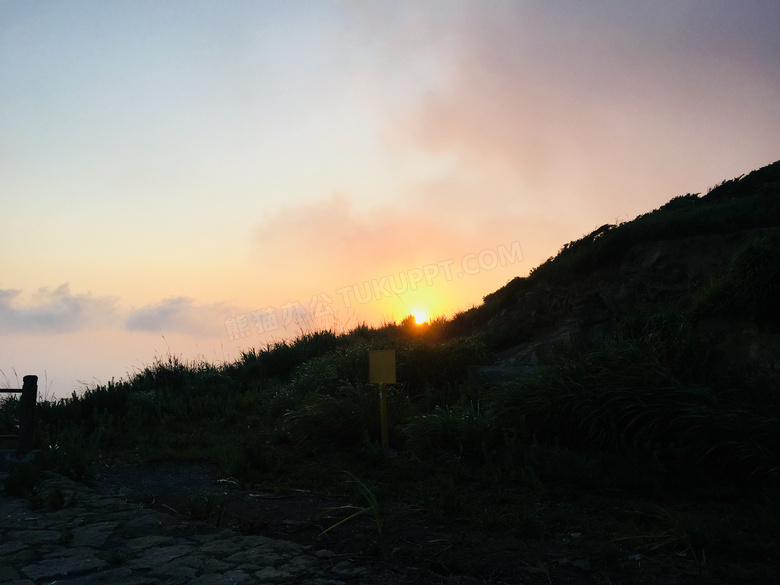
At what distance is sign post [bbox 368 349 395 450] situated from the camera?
7914mm

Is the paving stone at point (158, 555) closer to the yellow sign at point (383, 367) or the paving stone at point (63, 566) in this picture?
the paving stone at point (63, 566)

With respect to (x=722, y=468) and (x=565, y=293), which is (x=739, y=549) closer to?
(x=722, y=468)

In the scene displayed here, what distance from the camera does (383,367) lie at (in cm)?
806

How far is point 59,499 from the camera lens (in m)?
5.81

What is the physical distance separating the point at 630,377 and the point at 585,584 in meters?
3.85

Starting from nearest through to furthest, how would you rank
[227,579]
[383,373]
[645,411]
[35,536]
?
[227,579]
[35,536]
[645,411]
[383,373]

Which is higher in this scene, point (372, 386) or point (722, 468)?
point (372, 386)

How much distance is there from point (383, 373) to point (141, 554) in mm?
4113

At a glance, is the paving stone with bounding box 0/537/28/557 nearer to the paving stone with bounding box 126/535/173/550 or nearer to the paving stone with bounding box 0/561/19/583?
the paving stone with bounding box 0/561/19/583

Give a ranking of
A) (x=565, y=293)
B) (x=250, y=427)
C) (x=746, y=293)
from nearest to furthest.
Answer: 1. (x=746, y=293)
2. (x=250, y=427)
3. (x=565, y=293)

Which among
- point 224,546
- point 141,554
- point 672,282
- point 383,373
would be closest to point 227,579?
point 224,546

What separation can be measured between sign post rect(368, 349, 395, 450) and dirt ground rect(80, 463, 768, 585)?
1.84 meters

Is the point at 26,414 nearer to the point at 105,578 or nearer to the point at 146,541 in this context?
the point at 146,541

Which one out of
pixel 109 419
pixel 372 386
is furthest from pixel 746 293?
pixel 109 419
